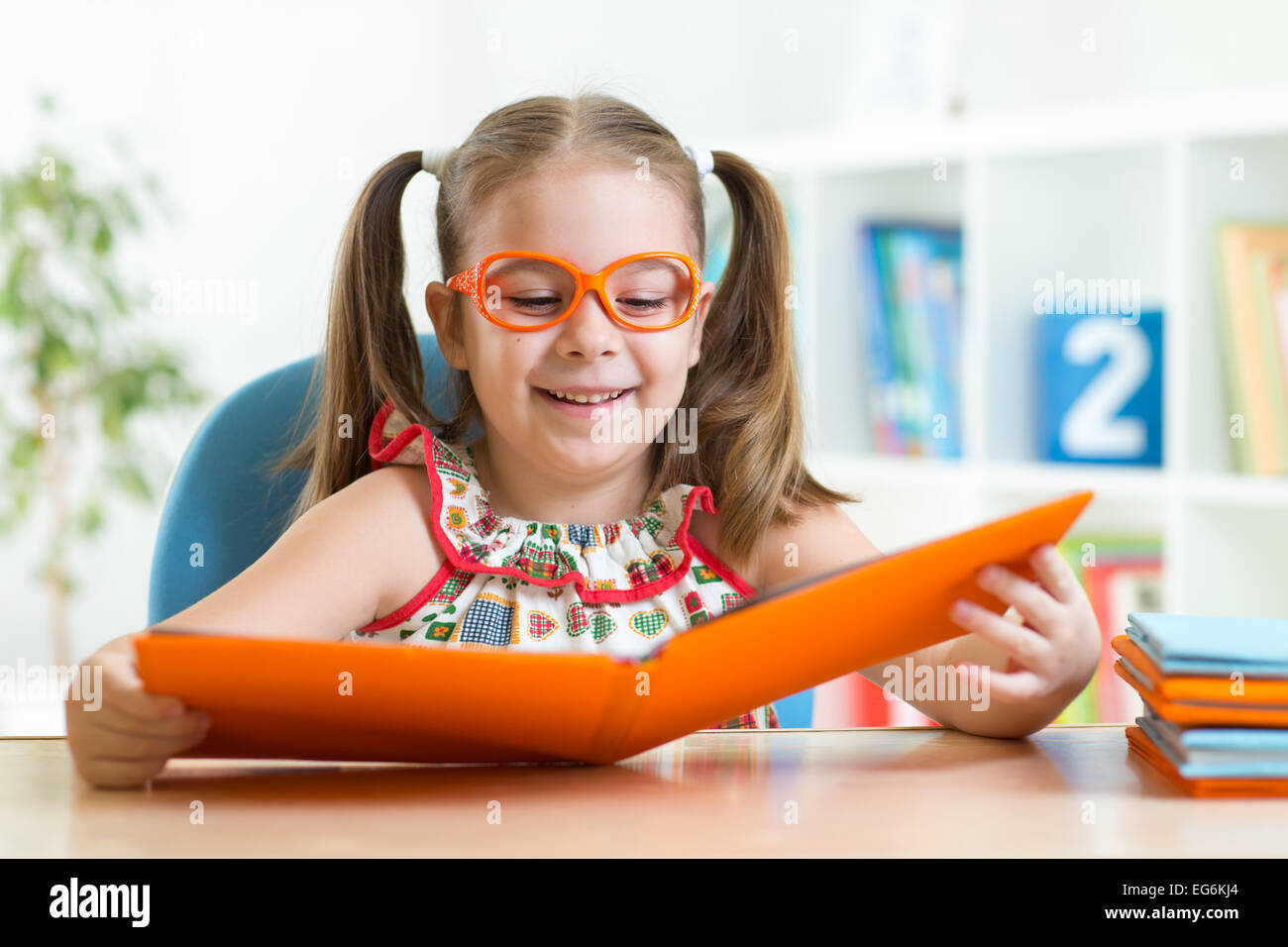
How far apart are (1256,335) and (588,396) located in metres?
1.31

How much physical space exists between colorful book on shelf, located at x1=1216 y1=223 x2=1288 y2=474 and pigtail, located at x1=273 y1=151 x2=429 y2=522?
1.33 meters

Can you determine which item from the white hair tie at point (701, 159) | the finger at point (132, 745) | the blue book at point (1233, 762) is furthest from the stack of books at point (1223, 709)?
the white hair tie at point (701, 159)

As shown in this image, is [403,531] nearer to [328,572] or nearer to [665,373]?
[328,572]

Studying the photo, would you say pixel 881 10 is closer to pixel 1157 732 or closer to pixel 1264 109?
pixel 1264 109

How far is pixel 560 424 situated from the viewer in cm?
105

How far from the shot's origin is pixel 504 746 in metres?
0.68

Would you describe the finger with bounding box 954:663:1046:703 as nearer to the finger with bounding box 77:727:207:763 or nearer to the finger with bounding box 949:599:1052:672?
the finger with bounding box 949:599:1052:672

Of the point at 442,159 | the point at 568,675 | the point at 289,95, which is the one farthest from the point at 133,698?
the point at 289,95

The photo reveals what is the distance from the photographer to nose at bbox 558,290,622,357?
983 mm

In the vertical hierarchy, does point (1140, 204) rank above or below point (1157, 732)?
above

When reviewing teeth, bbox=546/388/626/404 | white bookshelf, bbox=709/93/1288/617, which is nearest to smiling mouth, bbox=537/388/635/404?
teeth, bbox=546/388/626/404

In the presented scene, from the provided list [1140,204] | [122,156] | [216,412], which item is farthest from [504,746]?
[122,156]
